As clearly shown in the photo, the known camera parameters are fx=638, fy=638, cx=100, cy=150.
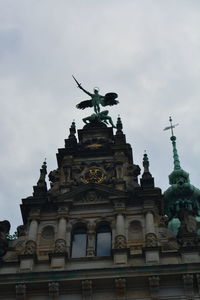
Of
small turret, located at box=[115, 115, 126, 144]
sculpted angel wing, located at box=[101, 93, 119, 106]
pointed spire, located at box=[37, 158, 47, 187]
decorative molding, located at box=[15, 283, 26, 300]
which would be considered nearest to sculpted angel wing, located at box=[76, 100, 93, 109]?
sculpted angel wing, located at box=[101, 93, 119, 106]

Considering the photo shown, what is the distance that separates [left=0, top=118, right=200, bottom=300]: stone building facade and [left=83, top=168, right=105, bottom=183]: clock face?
1.5 inches

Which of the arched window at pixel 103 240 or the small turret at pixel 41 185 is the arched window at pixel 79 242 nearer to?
the arched window at pixel 103 240

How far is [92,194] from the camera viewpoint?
22.7 m

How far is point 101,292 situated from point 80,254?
2.15 m

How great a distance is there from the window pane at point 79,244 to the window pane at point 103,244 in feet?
1.50

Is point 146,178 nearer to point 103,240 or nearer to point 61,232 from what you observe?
point 103,240

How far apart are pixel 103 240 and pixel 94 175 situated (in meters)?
3.61

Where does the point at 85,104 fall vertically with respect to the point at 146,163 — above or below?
above

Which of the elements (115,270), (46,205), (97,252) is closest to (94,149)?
(46,205)

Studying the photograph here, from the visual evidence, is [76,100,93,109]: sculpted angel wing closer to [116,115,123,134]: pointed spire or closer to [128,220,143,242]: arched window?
[116,115,123,134]: pointed spire

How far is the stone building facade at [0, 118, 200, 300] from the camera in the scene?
1883cm

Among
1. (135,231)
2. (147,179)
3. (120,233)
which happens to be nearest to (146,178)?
(147,179)

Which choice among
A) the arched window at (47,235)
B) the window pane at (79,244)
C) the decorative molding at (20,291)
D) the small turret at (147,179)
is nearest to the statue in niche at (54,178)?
the arched window at (47,235)

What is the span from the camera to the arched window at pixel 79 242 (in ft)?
67.9
